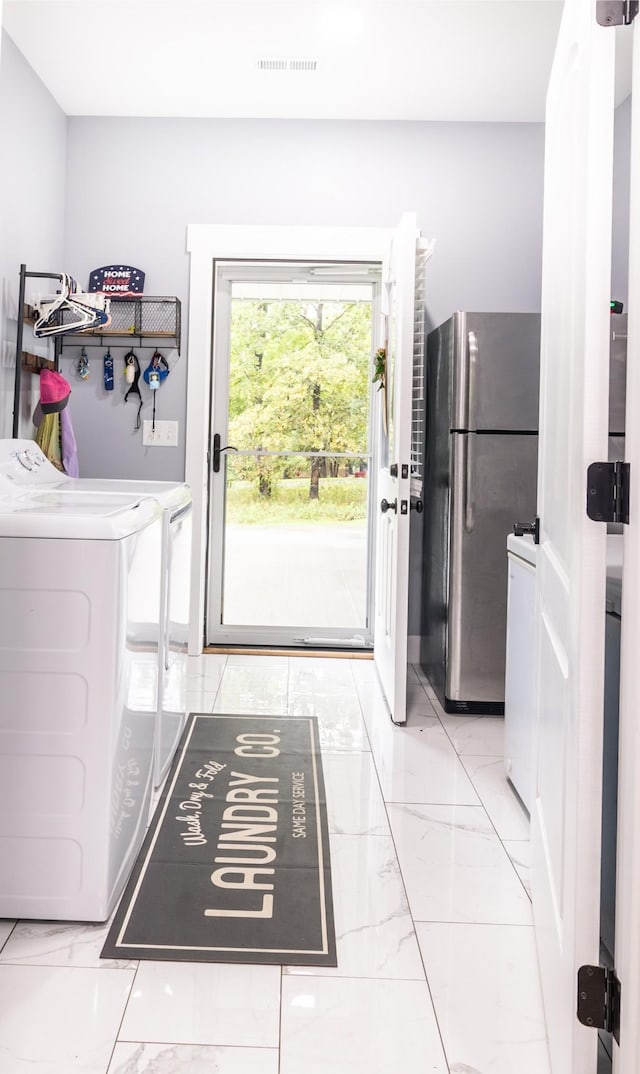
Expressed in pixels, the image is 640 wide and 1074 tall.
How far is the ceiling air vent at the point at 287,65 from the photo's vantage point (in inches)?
132

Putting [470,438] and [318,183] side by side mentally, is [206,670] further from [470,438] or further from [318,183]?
[318,183]

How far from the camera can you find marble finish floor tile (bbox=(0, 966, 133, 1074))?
1.31m

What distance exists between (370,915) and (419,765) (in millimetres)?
934

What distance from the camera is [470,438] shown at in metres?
3.21

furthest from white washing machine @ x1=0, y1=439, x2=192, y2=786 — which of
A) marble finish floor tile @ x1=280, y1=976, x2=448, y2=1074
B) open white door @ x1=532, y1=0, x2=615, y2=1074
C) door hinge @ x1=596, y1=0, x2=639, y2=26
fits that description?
door hinge @ x1=596, y1=0, x2=639, y2=26

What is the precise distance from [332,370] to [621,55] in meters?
1.91

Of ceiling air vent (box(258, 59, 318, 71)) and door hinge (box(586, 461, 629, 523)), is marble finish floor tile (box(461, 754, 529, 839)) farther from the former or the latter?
ceiling air vent (box(258, 59, 318, 71))

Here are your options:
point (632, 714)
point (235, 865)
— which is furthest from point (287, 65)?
point (632, 714)

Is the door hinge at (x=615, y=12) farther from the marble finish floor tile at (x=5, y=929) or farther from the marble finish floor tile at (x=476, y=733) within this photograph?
the marble finish floor tile at (x=476, y=733)

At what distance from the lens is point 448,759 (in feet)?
9.04

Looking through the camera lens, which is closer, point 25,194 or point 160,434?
point 25,194

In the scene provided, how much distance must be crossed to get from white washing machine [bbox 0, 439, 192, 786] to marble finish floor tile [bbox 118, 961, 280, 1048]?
0.79 m

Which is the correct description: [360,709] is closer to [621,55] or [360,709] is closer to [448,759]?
[448,759]

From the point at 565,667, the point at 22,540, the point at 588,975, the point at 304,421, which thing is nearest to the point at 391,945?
the point at 588,975
